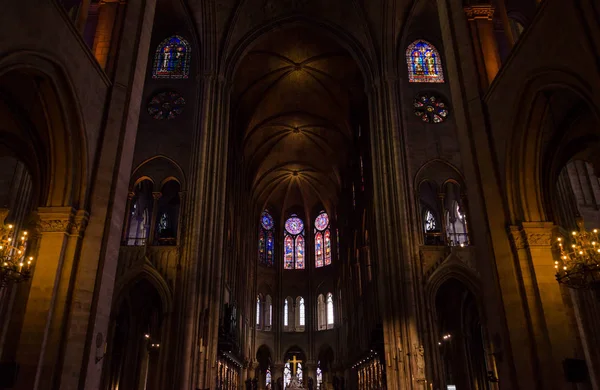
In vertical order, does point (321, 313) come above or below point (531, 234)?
above

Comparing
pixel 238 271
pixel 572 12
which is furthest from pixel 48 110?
pixel 238 271

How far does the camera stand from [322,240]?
45.2 metres

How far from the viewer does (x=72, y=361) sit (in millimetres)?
8641

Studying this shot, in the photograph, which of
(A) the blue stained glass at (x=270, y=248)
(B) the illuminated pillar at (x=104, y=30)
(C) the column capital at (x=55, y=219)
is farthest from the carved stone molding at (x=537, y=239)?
(A) the blue stained glass at (x=270, y=248)

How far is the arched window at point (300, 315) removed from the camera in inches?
1700

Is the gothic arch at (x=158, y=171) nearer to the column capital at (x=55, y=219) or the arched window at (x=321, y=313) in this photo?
the column capital at (x=55, y=219)

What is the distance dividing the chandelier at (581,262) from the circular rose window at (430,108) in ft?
42.2

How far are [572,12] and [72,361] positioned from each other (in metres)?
10.6

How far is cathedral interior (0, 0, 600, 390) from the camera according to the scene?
9.00 meters

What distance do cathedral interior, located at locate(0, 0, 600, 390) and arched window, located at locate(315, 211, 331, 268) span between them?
33 cm

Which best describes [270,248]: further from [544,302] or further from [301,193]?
[544,302]

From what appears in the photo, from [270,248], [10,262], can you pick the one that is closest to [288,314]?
[270,248]

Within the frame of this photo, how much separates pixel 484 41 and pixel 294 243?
3570 centimetres

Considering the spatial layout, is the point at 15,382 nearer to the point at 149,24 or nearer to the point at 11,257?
the point at 11,257
